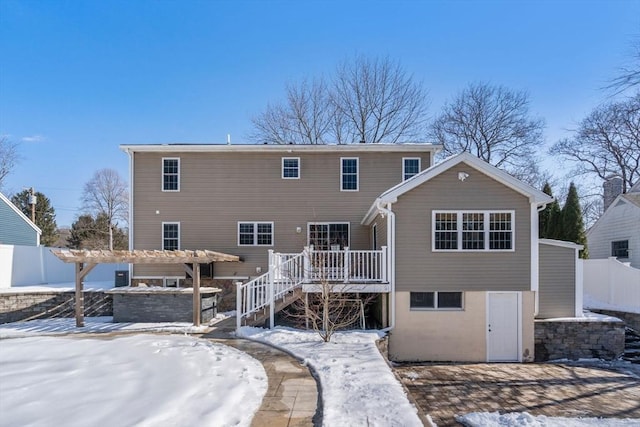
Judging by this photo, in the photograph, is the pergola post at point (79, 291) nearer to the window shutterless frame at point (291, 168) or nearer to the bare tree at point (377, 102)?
the window shutterless frame at point (291, 168)

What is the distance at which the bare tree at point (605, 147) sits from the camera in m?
22.6

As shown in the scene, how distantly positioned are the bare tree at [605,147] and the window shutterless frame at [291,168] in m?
19.9

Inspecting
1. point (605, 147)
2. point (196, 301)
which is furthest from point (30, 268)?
point (605, 147)

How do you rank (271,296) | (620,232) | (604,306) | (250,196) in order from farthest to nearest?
(620,232) < (250,196) < (604,306) < (271,296)

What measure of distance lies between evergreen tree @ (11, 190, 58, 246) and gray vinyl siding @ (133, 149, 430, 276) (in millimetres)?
19813

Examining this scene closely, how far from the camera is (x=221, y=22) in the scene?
12656 millimetres

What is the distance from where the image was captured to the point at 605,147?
79.2 feet

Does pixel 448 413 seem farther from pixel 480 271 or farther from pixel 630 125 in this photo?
pixel 630 125

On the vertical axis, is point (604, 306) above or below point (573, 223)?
below

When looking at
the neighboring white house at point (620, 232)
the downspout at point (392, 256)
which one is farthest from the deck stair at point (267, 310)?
the neighboring white house at point (620, 232)

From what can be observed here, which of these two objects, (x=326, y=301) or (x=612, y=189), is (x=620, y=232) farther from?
(x=326, y=301)

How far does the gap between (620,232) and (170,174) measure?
19.0 metres

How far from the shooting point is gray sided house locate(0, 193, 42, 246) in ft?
61.5

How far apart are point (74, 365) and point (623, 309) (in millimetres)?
15375
